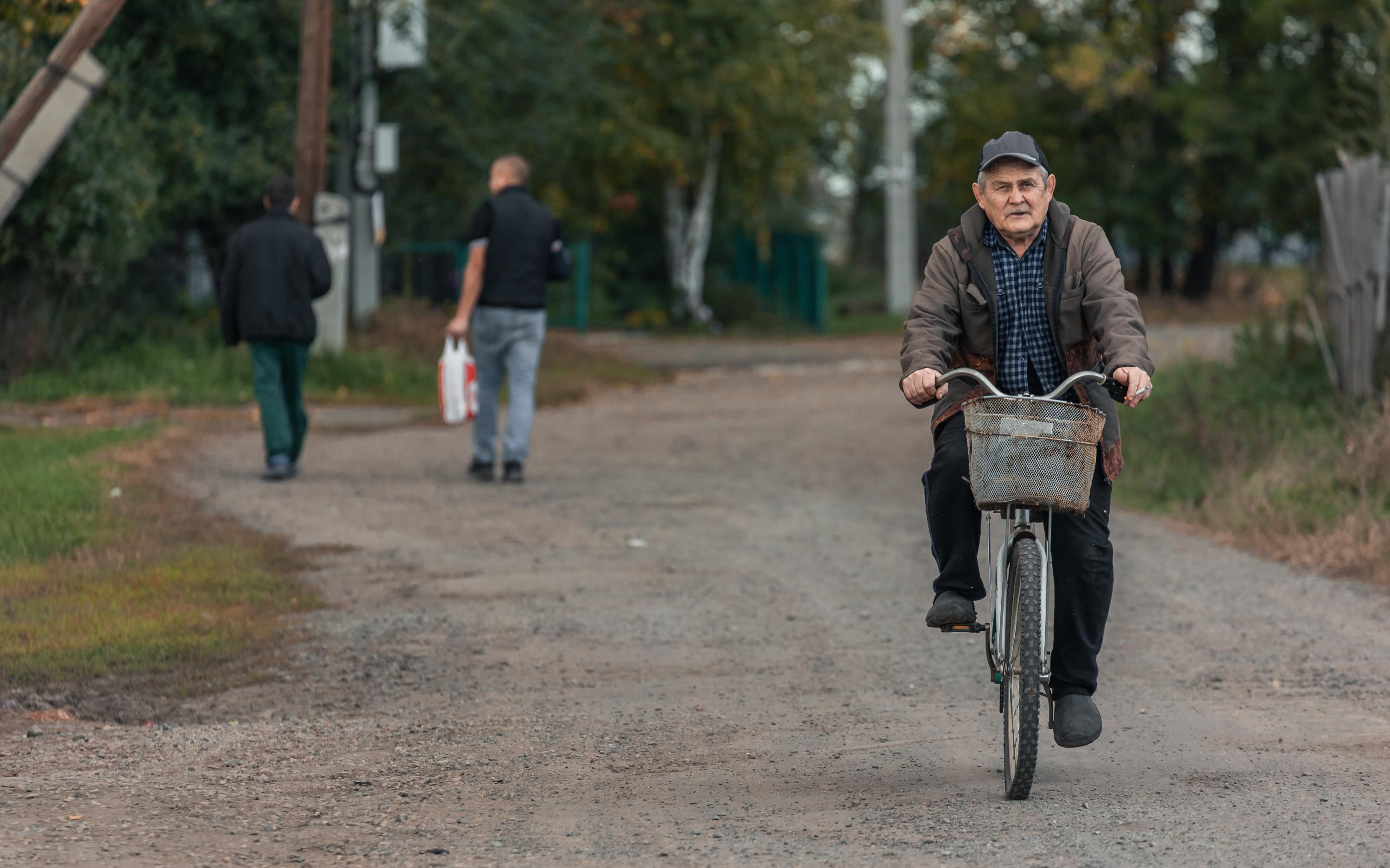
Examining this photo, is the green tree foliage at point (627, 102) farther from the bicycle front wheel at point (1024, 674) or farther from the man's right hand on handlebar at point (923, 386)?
the bicycle front wheel at point (1024, 674)

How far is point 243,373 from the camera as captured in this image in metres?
17.8

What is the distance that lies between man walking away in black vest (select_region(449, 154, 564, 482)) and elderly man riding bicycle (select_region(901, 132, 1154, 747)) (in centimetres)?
661

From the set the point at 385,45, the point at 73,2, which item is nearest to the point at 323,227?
the point at 385,45

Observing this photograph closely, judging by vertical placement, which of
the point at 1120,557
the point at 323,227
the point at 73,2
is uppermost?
the point at 73,2

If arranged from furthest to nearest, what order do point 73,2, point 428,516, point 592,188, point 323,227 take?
point 592,188 → point 323,227 → point 73,2 → point 428,516

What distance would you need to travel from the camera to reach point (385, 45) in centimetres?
1975

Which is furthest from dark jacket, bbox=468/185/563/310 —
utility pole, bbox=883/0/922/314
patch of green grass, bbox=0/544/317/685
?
utility pole, bbox=883/0/922/314

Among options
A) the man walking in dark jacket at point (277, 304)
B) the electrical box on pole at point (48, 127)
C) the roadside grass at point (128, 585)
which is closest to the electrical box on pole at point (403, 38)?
the man walking in dark jacket at point (277, 304)

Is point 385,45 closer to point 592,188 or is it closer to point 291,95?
point 291,95

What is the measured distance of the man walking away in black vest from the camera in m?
11.9

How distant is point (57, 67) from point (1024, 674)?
831cm

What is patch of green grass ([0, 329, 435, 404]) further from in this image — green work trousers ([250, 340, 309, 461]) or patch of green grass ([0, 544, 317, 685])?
patch of green grass ([0, 544, 317, 685])

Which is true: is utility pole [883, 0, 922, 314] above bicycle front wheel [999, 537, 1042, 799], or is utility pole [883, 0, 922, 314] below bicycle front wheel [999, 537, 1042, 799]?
above

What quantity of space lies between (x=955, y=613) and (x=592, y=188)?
84.3ft
